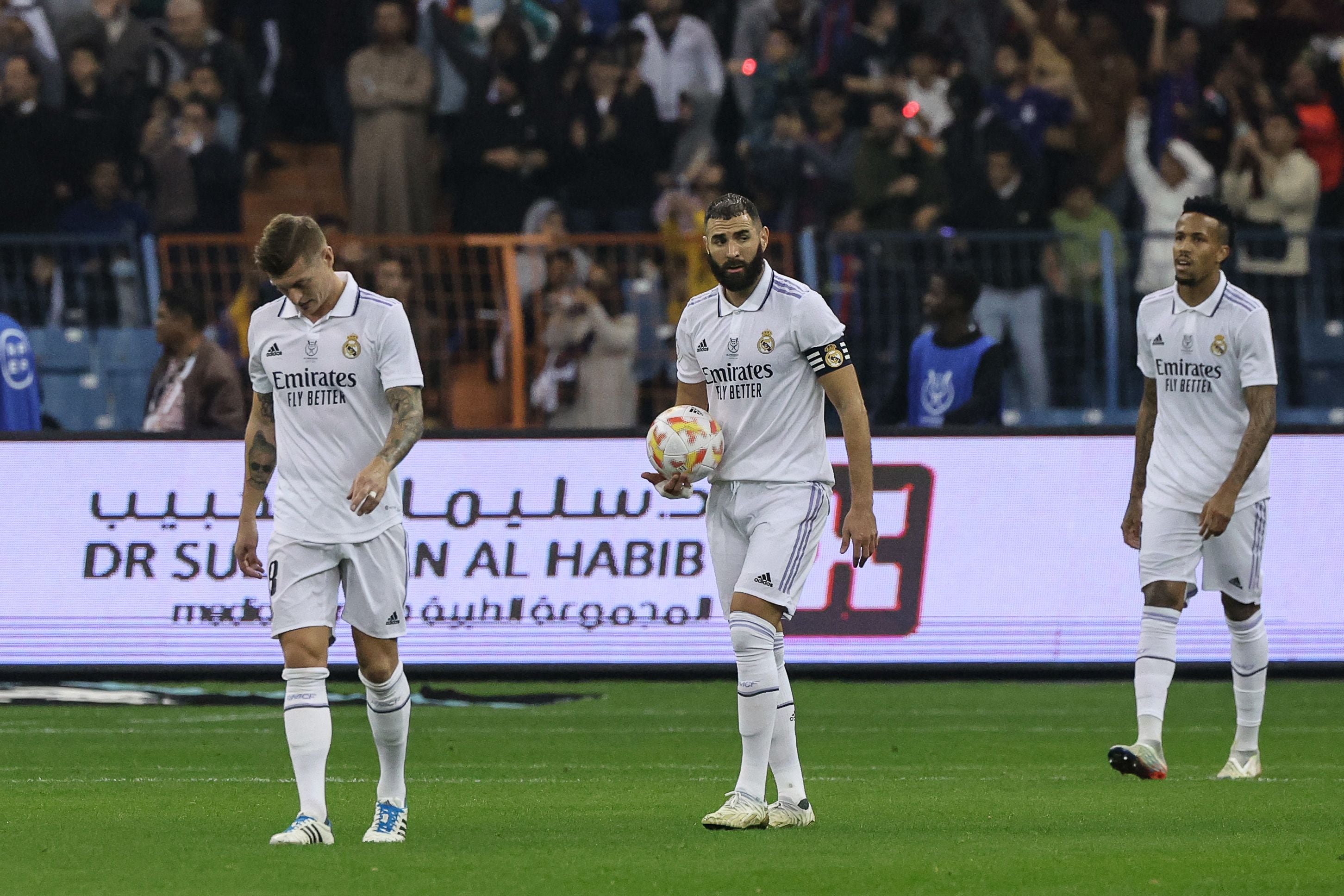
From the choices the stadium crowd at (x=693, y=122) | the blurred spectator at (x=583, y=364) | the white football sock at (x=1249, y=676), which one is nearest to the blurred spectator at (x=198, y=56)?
the stadium crowd at (x=693, y=122)

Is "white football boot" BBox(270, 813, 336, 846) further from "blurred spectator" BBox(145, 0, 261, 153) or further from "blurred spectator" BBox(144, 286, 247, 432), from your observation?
"blurred spectator" BBox(145, 0, 261, 153)

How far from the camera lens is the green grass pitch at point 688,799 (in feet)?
22.0

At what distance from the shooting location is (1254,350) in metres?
9.60

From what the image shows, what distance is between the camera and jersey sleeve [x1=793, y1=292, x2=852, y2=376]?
312 inches

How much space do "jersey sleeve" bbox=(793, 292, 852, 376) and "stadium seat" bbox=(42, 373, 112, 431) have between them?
Answer: 32.0ft

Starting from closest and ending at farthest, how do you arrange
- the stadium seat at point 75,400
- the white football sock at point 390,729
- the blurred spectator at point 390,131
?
the white football sock at point 390,729
the stadium seat at point 75,400
the blurred spectator at point 390,131

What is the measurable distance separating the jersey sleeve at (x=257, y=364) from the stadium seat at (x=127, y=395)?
9030 mm

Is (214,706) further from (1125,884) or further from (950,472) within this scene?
(1125,884)

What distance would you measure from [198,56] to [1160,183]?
8361 millimetres

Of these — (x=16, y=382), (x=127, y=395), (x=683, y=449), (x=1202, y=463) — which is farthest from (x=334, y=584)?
(x=127, y=395)

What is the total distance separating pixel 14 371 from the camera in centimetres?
1448

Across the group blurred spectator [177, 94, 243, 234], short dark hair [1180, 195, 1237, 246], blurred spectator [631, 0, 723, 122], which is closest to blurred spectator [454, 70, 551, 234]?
blurred spectator [631, 0, 723, 122]

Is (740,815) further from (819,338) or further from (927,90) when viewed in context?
(927,90)

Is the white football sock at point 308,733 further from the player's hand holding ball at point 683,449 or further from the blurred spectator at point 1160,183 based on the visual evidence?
the blurred spectator at point 1160,183
